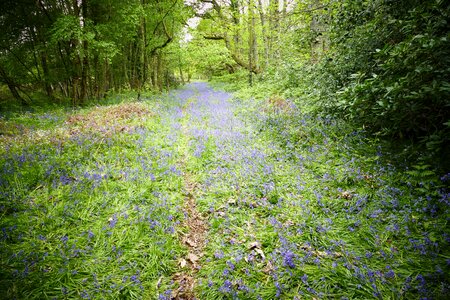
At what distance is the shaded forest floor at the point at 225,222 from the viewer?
10.5 feet

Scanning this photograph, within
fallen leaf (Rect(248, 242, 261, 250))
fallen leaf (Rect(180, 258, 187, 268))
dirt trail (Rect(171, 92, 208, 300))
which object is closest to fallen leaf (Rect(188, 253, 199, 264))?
dirt trail (Rect(171, 92, 208, 300))

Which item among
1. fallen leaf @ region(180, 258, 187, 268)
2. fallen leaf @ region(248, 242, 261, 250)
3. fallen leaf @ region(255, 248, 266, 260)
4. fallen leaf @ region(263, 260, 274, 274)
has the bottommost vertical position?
fallen leaf @ region(180, 258, 187, 268)

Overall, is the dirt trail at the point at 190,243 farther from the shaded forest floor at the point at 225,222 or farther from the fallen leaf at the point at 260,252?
the fallen leaf at the point at 260,252

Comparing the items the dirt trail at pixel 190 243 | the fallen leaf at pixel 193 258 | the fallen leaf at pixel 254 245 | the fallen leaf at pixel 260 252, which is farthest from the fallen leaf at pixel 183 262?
the fallen leaf at pixel 260 252

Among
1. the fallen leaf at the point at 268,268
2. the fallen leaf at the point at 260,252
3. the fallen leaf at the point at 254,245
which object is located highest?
the fallen leaf at the point at 254,245

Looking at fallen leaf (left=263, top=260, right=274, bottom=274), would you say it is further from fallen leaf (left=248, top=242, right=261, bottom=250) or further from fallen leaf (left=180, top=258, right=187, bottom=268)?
fallen leaf (left=180, top=258, right=187, bottom=268)

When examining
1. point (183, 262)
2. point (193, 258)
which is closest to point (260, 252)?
point (193, 258)

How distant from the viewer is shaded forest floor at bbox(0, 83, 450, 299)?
320 cm

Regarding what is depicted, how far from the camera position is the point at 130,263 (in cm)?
370

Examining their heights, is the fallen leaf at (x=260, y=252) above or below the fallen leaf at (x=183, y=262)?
above

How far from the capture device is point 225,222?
4602 millimetres

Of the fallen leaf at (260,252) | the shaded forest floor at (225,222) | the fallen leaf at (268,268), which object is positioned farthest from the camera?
the fallen leaf at (260,252)

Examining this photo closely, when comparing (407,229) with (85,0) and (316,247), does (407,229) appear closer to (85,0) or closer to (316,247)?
(316,247)

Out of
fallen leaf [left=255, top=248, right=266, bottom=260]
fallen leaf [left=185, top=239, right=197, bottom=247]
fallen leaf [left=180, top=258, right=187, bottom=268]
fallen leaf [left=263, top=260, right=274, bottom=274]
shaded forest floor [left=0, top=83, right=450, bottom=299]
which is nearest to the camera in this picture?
shaded forest floor [left=0, top=83, right=450, bottom=299]
